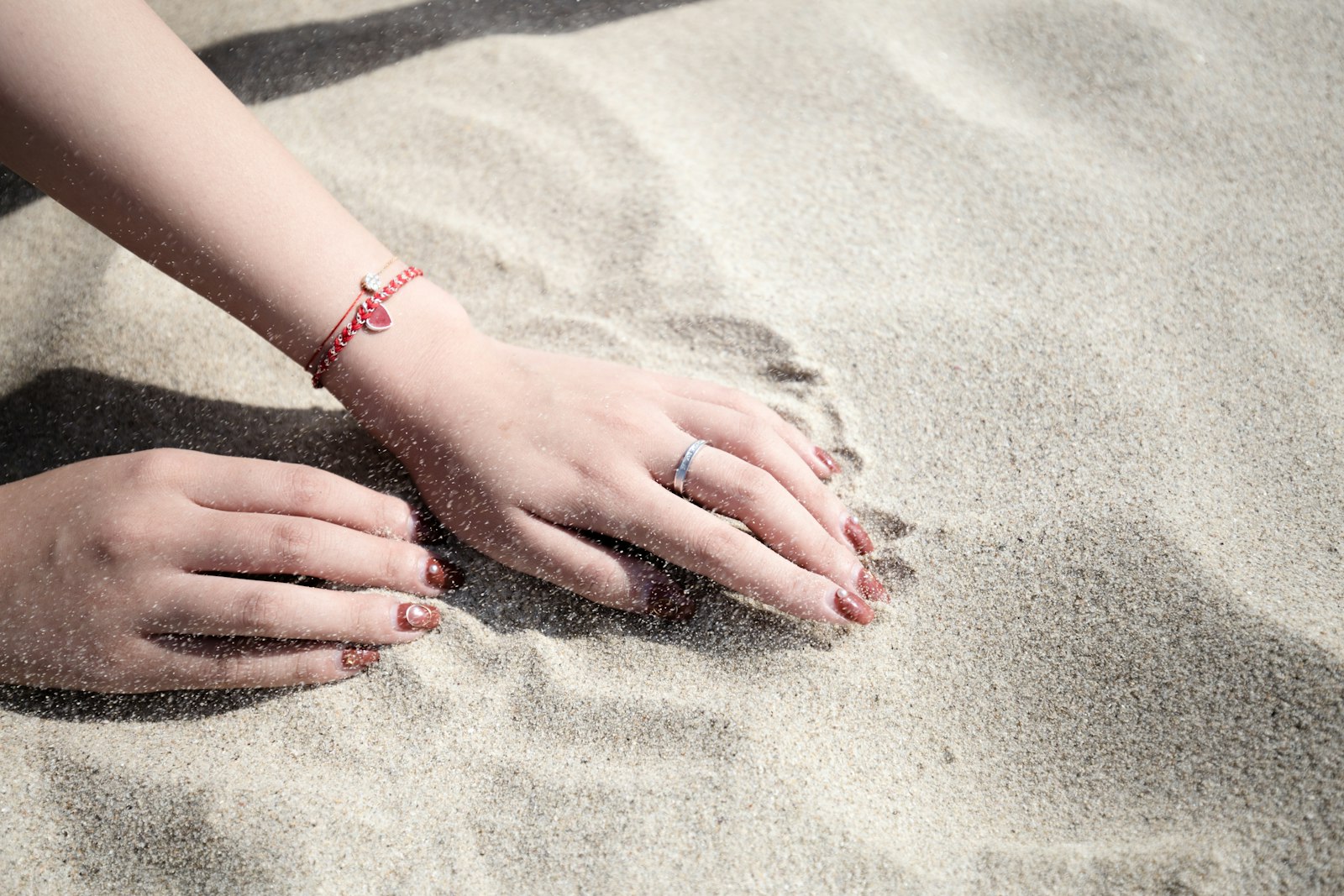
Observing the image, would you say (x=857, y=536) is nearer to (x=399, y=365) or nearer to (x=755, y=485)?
(x=755, y=485)

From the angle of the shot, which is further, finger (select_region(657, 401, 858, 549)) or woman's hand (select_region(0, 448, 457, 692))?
finger (select_region(657, 401, 858, 549))

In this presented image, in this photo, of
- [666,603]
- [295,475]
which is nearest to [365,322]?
[295,475]

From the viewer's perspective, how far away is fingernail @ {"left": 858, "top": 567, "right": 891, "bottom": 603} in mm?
1237

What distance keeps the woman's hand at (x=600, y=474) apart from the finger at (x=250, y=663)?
9.4 inches

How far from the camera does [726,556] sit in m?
1.22

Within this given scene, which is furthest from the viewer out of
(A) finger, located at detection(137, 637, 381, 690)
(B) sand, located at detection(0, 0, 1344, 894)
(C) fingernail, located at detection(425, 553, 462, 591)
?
(C) fingernail, located at detection(425, 553, 462, 591)

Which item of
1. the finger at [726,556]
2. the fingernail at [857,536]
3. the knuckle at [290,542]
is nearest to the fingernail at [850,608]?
the finger at [726,556]

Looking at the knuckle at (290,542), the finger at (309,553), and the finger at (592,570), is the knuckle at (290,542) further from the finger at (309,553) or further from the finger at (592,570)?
the finger at (592,570)

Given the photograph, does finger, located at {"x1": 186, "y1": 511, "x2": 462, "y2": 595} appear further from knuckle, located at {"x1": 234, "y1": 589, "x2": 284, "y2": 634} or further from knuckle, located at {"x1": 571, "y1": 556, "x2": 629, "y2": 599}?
knuckle, located at {"x1": 571, "y1": 556, "x2": 629, "y2": 599}

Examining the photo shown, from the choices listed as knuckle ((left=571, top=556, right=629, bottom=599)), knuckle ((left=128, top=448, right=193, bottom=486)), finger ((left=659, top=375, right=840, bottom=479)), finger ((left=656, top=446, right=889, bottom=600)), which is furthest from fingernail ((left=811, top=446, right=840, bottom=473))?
knuckle ((left=128, top=448, right=193, bottom=486))

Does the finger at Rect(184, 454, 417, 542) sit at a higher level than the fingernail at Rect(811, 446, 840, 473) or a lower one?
lower

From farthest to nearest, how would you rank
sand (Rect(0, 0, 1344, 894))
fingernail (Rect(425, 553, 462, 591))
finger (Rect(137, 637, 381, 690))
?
fingernail (Rect(425, 553, 462, 591))
finger (Rect(137, 637, 381, 690))
sand (Rect(0, 0, 1344, 894))

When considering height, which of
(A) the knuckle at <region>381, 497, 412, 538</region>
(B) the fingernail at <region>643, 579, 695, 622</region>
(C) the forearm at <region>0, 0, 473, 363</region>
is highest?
(C) the forearm at <region>0, 0, 473, 363</region>

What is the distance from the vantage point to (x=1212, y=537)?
4.01ft
